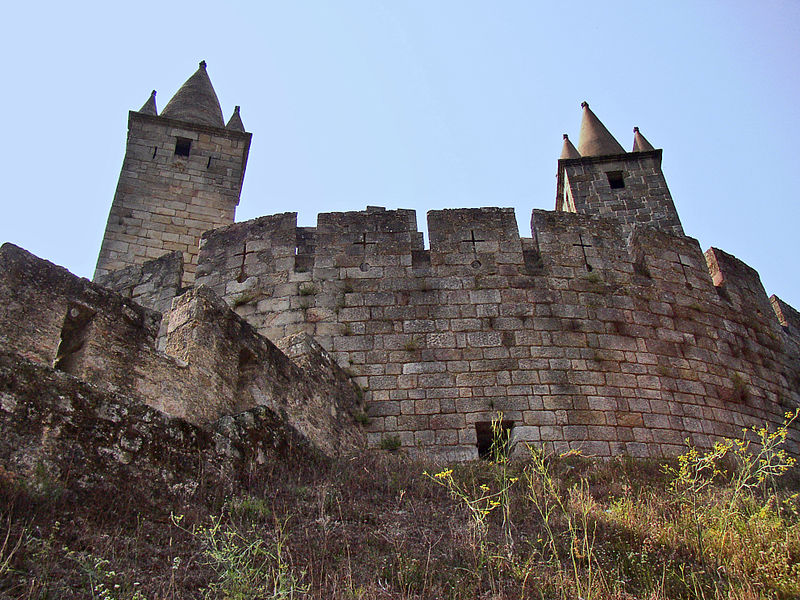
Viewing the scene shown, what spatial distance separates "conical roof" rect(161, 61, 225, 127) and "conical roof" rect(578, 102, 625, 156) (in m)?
8.78

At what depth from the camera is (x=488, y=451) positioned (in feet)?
28.1

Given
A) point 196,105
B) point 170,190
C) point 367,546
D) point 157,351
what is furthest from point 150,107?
point 367,546

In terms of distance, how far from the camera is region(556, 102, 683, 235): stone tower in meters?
15.9

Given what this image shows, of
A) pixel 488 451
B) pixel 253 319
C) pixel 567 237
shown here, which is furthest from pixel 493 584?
pixel 567 237

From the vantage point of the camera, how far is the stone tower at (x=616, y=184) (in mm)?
15875

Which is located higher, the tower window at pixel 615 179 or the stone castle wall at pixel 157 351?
the tower window at pixel 615 179

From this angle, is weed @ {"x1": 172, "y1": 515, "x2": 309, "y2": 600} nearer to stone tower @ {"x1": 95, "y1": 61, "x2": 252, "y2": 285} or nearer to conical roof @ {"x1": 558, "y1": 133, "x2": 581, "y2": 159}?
stone tower @ {"x1": 95, "y1": 61, "x2": 252, "y2": 285}

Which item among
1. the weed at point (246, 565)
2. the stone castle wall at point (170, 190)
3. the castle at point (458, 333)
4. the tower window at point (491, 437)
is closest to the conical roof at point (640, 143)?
the castle at point (458, 333)

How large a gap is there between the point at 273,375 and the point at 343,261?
2.89 meters

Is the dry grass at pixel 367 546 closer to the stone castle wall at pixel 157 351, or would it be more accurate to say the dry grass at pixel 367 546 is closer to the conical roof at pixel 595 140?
the stone castle wall at pixel 157 351

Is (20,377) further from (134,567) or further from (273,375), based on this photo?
(273,375)

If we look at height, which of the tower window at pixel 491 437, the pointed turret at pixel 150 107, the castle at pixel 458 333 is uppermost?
the pointed turret at pixel 150 107

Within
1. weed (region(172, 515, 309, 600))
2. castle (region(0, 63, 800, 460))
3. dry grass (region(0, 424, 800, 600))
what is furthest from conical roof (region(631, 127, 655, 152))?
weed (region(172, 515, 309, 600))

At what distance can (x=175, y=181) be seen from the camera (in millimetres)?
15641
